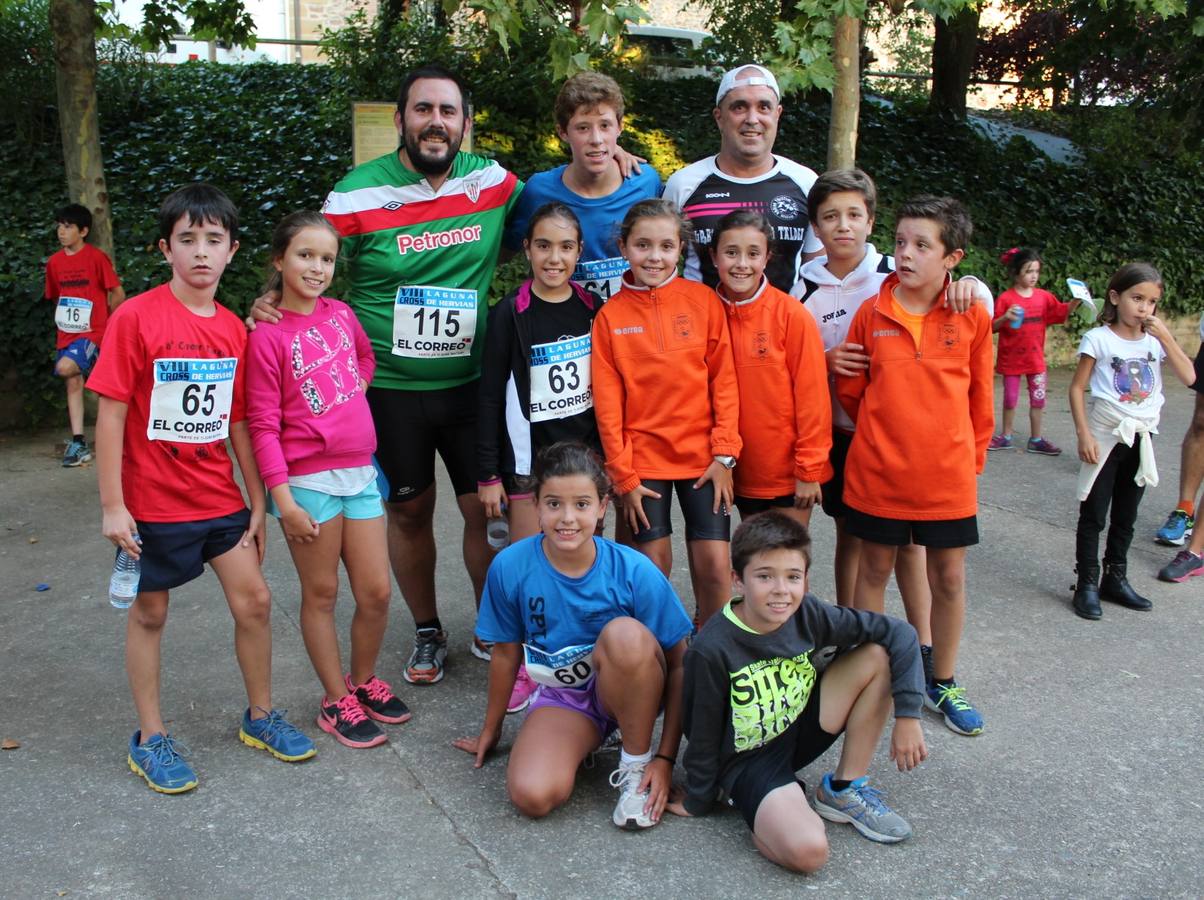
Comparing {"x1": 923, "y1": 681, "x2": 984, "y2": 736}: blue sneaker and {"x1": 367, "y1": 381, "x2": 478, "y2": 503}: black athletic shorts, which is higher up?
{"x1": 367, "y1": 381, "x2": 478, "y2": 503}: black athletic shorts

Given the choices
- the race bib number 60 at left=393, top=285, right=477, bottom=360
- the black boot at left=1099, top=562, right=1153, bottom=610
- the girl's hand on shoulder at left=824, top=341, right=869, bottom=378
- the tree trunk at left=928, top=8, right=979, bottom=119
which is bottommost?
the black boot at left=1099, top=562, right=1153, bottom=610

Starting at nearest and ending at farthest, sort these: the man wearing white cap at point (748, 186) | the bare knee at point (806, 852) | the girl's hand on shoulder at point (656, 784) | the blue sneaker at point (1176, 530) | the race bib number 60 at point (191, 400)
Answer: the bare knee at point (806, 852), the girl's hand on shoulder at point (656, 784), the race bib number 60 at point (191, 400), the man wearing white cap at point (748, 186), the blue sneaker at point (1176, 530)

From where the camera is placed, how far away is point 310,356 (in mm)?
3402

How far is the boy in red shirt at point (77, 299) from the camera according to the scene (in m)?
7.15

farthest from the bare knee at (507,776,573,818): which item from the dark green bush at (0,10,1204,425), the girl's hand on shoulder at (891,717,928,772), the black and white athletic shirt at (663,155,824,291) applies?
the dark green bush at (0,10,1204,425)

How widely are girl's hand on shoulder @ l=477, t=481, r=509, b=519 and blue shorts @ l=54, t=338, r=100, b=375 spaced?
4.55 metres

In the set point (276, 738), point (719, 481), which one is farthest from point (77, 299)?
point (719, 481)

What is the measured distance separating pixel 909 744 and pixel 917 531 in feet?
3.00

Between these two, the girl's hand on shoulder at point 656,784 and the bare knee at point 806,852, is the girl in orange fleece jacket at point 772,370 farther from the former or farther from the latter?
the bare knee at point 806,852

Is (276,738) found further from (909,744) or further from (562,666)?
(909,744)

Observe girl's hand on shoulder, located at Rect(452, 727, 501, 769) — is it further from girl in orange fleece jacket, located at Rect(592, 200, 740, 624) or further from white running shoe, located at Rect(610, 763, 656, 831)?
girl in orange fleece jacket, located at Rect(592, 200, 740, 624)

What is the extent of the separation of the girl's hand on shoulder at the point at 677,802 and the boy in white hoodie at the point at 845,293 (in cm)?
117

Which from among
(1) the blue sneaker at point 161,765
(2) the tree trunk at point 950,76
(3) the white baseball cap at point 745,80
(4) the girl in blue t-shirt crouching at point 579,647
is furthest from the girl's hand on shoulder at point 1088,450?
(2) the tree trunk at point 950,76

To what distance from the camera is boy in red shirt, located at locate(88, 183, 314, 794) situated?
3070 millimetres
